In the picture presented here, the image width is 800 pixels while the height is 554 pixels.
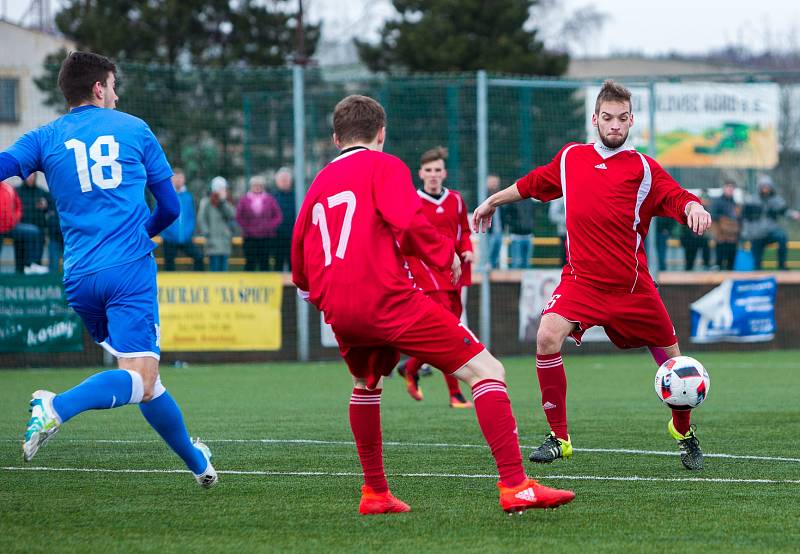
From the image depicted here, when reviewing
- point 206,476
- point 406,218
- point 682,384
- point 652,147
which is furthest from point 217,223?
point 406,218

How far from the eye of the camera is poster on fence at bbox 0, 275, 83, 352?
1541 cm

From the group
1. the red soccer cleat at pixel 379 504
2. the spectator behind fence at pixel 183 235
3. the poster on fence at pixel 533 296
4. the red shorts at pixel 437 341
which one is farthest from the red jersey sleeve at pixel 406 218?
the poster on fence at pixel 533 296

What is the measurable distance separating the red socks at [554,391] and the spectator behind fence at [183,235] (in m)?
9.29

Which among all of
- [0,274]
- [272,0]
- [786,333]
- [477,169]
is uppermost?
[272,0]

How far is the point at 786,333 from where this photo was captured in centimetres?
1816

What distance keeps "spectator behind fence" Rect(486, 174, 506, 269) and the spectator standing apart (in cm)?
376

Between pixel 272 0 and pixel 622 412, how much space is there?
26.3 meters

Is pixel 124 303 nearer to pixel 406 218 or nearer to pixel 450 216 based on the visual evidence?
pixel 406 218

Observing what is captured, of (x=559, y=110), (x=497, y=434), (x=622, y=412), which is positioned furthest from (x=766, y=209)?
(x=497, y=434)

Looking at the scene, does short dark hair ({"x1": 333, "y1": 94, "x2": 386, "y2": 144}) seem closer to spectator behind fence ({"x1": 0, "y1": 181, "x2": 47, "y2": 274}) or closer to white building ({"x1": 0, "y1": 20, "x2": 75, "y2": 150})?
spectator behind fence ({"x1": 0, "y1": 181, "x2": 47, "y2": 274})

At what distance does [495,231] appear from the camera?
16922mm

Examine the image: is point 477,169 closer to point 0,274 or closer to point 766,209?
point 766,209

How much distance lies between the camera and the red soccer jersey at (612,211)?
23.5 ft

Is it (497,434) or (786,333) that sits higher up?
(497,434)
